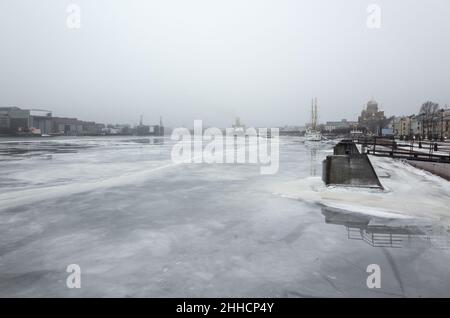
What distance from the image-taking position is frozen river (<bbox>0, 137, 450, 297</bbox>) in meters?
5.07

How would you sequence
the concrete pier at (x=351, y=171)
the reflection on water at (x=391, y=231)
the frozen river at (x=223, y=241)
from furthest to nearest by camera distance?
the concrete pier at (x=351, y=171), the reflection on water at (x=391, y=231), the frozen river at (x=223, y=241)

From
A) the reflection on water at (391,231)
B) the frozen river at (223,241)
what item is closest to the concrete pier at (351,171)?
the frozen river at (223,241)

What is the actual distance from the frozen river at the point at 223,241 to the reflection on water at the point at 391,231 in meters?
0.03

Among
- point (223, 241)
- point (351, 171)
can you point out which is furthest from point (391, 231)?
point (351, 171)

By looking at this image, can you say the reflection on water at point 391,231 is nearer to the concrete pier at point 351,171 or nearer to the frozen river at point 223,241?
the frozen river at point 223,241

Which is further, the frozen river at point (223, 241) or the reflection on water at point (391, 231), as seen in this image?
the reflection on water at point (391, 231)

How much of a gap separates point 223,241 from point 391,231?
4.58m

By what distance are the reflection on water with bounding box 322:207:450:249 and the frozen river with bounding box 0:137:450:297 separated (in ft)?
0.10

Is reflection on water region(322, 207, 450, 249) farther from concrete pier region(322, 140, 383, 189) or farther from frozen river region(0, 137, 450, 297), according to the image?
concrete pier region(322, 140, 383, 189)

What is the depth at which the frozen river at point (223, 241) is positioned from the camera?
507 centimetres

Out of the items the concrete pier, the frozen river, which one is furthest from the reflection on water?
the concrete pier
